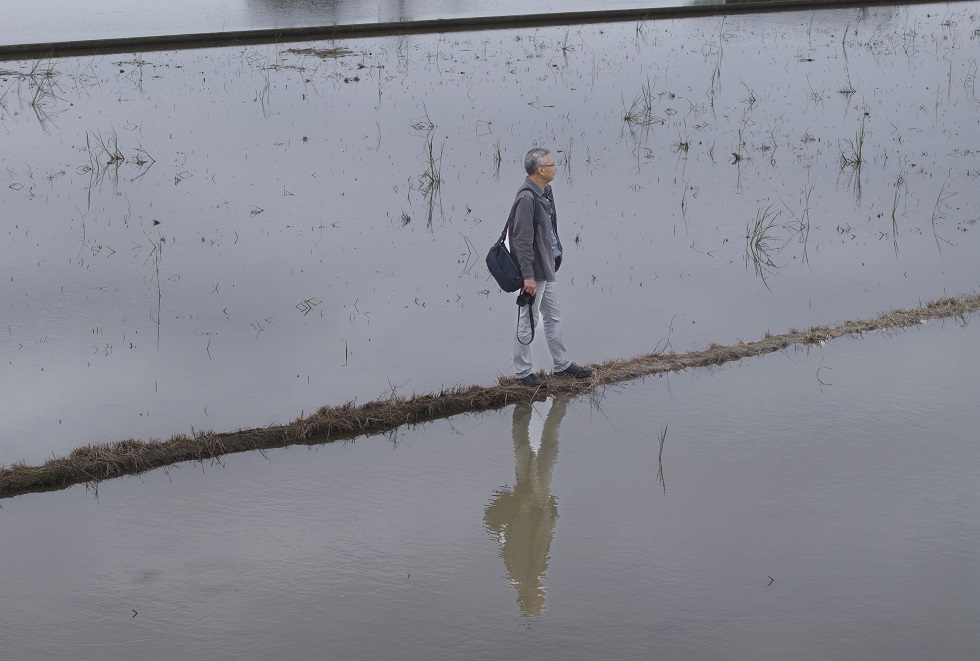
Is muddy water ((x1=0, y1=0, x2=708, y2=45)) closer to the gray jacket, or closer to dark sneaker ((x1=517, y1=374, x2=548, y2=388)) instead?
the gray jacket

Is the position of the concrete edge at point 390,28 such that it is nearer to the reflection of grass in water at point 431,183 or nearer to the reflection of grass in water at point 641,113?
the reflection of grass in water at point 641,113

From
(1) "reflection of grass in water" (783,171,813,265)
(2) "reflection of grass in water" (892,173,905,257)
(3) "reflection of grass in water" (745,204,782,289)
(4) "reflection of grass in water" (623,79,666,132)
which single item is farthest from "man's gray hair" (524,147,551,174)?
(4) "reflection of grass in water" (623,79,666,132)

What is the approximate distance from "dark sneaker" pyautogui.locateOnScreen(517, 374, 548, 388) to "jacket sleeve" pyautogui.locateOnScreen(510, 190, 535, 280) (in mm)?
640

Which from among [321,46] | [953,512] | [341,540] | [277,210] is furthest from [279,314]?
[321,46]

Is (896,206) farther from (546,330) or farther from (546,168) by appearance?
(546,168)

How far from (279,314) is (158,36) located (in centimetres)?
1232

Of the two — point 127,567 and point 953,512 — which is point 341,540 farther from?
point 953,512

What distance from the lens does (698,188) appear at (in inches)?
459

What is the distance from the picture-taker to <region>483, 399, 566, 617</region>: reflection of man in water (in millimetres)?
4742

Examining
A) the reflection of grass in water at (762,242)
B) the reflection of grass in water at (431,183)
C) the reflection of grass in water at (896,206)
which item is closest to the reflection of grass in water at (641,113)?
the reflection of grass in water at (431,183)

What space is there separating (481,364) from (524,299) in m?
0.73

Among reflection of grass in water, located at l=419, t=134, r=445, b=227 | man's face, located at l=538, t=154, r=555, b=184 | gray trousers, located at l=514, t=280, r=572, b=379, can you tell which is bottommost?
gray trousers, located at l=514, t=280, r=572, b=379

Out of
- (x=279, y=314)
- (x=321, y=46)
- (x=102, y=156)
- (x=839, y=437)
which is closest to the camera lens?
(x=839, y=437)

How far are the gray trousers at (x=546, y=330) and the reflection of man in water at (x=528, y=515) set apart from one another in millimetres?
400
